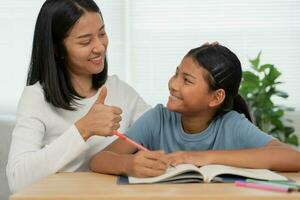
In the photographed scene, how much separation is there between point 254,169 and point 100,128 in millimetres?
399

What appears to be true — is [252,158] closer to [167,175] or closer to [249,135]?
[249,135]

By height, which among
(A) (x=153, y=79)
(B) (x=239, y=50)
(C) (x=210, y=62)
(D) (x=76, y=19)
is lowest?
(A) (x=153, y=79)

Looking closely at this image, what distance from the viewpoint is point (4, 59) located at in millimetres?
3459

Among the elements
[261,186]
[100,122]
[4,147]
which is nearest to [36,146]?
[100,122]

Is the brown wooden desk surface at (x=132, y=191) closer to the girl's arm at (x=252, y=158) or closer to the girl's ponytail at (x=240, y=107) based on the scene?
the girl's arm at (x=252, y=158)

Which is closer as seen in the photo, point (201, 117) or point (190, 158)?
point (190, 158)

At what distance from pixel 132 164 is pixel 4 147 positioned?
5.69 feet

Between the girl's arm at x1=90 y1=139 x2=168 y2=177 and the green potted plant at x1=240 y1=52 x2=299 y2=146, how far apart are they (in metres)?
1.92

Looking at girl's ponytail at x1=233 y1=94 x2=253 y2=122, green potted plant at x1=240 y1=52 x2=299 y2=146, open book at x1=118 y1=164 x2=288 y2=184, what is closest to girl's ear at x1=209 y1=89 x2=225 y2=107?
girl's ponytail at x1=233 y1=94 x2=253 y2=122

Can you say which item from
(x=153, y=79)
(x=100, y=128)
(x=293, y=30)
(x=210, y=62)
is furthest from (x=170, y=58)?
(x=100, y=128)

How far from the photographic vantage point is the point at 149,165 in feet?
3.81

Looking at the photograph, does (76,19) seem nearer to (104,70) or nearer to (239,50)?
(104,70)

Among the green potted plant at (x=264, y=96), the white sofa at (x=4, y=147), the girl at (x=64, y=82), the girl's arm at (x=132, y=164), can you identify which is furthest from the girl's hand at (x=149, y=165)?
the green potted plant at (x=264, y=96)

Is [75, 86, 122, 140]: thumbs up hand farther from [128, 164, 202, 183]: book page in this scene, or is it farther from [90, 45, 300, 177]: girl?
[128, 164, 202, 183]: book page
